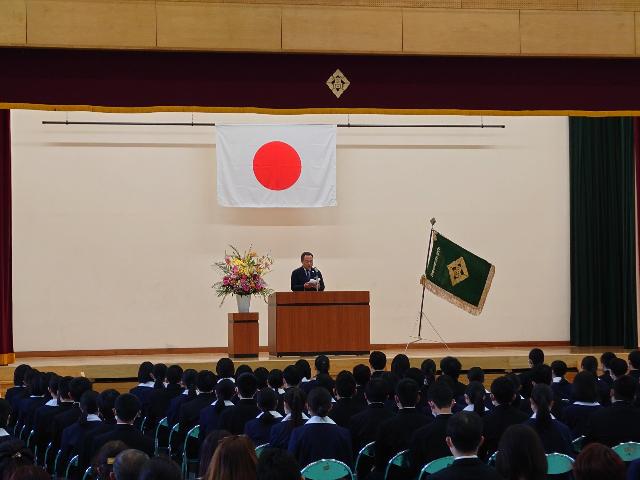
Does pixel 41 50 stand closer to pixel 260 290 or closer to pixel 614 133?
pixel 260 290

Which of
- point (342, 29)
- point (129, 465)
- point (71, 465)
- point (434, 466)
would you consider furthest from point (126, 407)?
point (342, 29)

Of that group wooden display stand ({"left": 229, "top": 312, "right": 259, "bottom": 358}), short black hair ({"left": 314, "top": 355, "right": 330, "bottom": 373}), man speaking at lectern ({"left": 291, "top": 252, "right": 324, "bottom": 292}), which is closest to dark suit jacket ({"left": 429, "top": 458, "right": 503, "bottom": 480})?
short black hair ({"left": 314, "top": 355, "right": 330, "bottom": 373})

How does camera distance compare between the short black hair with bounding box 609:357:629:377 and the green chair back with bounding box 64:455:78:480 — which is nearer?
the green chair back with bounding box 64:455:78:480

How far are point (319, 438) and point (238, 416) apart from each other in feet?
3.84

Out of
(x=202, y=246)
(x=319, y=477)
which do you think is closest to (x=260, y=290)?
(x=202, y=246)

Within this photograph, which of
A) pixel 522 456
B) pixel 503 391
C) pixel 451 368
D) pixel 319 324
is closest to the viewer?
pixel 522 456

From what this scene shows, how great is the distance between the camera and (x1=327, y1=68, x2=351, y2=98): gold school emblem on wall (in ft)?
30.1

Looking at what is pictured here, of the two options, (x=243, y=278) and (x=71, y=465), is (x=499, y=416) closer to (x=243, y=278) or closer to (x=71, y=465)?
(x=71, y=465)

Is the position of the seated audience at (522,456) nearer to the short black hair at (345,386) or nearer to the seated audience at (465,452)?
the seated audience at (465,452)

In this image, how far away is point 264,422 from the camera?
20.3 ft

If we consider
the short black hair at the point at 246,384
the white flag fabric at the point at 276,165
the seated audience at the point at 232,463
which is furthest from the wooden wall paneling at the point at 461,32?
the seated audience at the point at 232,463

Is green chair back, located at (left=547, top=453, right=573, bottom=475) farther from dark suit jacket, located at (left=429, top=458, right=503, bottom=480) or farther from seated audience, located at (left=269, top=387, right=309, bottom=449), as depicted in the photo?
seated audience, located at (left=269, top=387, right=309, bottom=449)

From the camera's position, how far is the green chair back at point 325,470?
16.1ft

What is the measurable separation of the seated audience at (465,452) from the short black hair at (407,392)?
1706 millimetres
